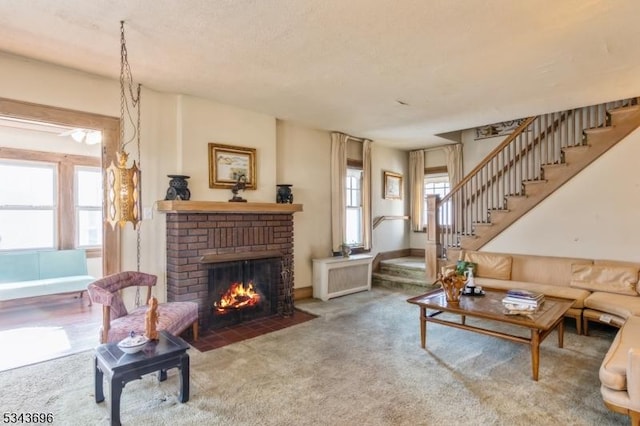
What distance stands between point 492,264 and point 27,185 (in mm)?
6855

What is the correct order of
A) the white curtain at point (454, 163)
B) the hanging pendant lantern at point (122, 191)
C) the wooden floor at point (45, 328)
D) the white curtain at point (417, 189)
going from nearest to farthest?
1. the hanging pendant lantern at point (122, 191)
2. the wooden floor at point (45, 328)
3. the white curtain at point (454, 163)
4. the white curtain at point (417, 189)

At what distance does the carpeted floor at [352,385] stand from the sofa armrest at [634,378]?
0.97 ft

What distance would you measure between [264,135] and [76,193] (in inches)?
133

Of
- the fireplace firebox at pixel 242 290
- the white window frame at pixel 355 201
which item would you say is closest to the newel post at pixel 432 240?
the white window frame at pixel 355 201

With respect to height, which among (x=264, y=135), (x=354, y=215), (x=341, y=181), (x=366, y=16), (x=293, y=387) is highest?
(x=366, y=16)

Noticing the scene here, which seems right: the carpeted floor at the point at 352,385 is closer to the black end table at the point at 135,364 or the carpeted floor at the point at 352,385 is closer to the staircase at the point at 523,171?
the black end table at the point at 135,364

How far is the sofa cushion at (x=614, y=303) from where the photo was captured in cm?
344

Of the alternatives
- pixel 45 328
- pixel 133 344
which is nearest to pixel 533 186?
pixel 133 344

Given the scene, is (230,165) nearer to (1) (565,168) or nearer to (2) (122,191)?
(2) (122,191)

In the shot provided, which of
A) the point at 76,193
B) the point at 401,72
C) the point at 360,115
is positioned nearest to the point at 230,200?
the point at 360,115

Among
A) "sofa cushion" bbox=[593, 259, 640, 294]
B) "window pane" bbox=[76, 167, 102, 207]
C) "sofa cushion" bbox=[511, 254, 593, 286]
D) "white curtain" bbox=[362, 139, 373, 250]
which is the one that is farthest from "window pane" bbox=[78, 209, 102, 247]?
"sofa cushion" bbox=[593, 259, 640, 294]

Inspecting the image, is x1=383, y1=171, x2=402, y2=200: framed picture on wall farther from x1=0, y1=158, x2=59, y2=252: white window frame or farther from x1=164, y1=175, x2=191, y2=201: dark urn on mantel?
x1=0, y1=158, x2=59, y2=252: white window frame

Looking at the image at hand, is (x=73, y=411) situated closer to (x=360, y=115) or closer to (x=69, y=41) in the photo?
(x=69, y=41)

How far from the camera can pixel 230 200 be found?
14.7 feet
